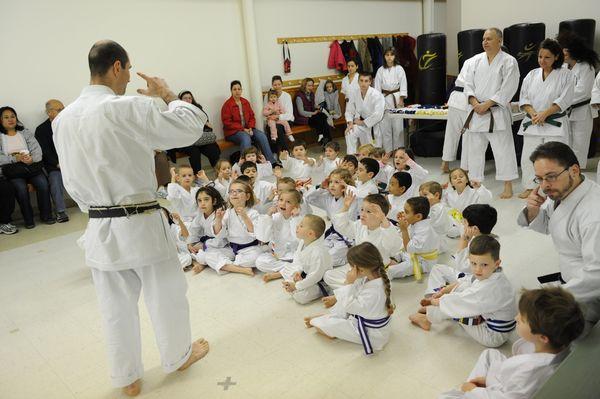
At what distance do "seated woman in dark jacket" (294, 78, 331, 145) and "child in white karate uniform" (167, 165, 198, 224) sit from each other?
410cm

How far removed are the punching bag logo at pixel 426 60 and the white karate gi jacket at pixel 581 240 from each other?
211 inches

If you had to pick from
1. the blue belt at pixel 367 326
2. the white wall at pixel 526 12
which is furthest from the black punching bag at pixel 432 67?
the blue belt at pixel 367 326

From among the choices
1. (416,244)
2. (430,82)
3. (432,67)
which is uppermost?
(432,67)

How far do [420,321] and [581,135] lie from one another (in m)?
3.68

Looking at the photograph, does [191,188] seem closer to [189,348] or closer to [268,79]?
[189,348]

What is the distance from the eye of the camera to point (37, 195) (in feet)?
18.2

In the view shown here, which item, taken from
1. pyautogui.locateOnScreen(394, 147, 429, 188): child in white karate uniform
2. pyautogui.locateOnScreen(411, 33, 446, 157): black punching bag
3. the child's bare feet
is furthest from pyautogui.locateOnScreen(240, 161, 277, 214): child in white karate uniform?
pyautogui.locateOnScreen(411, 33, 446, 157): black punching bag

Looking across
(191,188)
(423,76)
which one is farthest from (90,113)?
(423,76)

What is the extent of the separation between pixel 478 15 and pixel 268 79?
11.3 ft

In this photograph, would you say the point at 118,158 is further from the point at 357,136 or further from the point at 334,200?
the point at 357,136

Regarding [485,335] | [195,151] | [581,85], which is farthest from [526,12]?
[485,335]

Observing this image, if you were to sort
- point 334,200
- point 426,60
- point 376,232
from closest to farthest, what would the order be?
point 376,232, point 334,200, point 426,60

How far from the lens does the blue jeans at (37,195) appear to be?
17.7 feet

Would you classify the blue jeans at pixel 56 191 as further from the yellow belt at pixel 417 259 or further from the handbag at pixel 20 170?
the yellow belt at pixel 417 259
